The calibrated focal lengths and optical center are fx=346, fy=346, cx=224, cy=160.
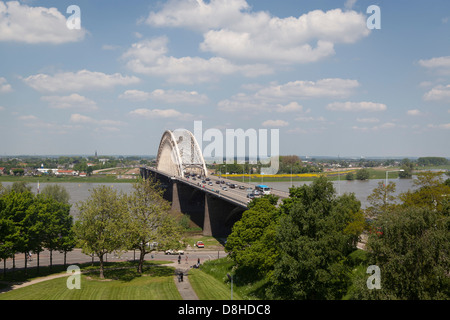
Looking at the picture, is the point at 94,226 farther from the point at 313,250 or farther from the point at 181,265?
the point at 313,250

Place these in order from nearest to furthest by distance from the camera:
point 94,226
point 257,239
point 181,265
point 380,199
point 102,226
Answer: point 380,199 → point 257,239 → point 94,226 → point 102,226 → point 181,265

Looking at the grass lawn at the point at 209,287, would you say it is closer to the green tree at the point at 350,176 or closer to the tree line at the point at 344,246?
the tree line at the point at 344,246

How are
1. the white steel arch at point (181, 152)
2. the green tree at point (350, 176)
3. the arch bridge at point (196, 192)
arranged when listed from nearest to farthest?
1. the arch bridge at point (196, 192)
2. the white steel arch at point (181, 152)
3. the green tree at point (350, 176)

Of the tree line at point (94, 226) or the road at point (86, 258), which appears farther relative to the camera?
the road at point (86, 258)

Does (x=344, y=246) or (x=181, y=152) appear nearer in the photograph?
(x=344, y=246)

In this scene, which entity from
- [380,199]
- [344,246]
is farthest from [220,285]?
[380,199]

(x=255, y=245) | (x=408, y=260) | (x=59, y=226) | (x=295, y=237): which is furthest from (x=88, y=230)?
(x=408, y=260)

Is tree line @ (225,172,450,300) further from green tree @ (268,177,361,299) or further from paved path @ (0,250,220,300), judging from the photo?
paved path @ (0,250,220,300)

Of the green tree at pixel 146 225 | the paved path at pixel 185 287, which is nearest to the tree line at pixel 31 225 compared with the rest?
the green tree at pixel 146 225

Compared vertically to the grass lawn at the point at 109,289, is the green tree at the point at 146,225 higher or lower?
higher
